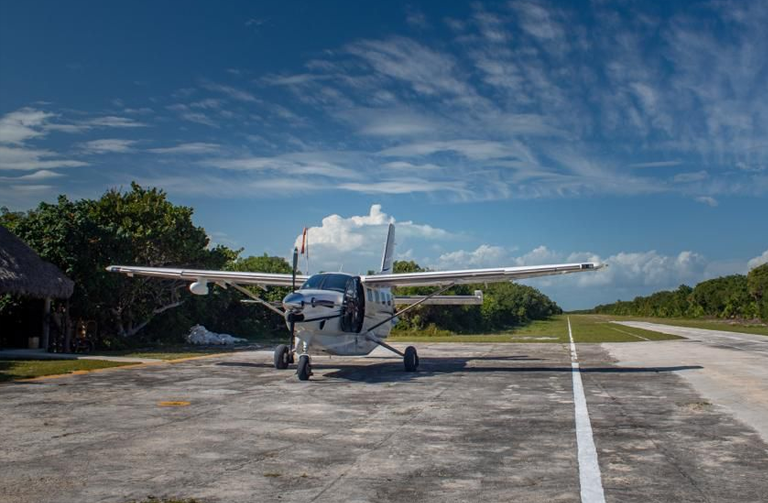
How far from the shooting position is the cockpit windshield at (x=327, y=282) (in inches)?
620

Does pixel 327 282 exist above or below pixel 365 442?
above

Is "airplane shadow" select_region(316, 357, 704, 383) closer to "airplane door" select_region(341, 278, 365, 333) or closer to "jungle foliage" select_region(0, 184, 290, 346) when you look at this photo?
"airplane door" select_region(341, 278, 365, 333)

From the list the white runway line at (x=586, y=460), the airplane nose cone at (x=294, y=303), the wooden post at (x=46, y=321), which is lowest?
the white runway line at (x=586, y=460)

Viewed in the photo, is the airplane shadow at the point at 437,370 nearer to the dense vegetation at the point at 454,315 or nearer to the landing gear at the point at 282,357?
the landing gear at the point at 282,357

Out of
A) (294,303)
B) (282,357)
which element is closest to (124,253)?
(282,357)

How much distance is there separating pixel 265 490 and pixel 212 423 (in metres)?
3.79

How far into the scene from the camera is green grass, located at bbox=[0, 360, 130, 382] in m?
15.4

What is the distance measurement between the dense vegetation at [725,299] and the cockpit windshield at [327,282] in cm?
7039

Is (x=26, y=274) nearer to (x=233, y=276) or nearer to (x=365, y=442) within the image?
(x=233, y=276)

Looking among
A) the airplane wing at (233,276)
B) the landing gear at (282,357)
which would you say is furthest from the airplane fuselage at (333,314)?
the landing gear at (282,357)

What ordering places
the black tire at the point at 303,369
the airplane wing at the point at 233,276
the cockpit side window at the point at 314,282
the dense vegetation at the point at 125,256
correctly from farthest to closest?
the dense vegetation at the point at 125,256, the airplane wing at the point at 233,276, the cockpit side window at the point at 314,282, the black tire at the point at 303,369

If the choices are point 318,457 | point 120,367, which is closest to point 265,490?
point 318,457

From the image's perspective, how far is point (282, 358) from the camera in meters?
17.3

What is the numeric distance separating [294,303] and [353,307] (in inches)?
90.6
